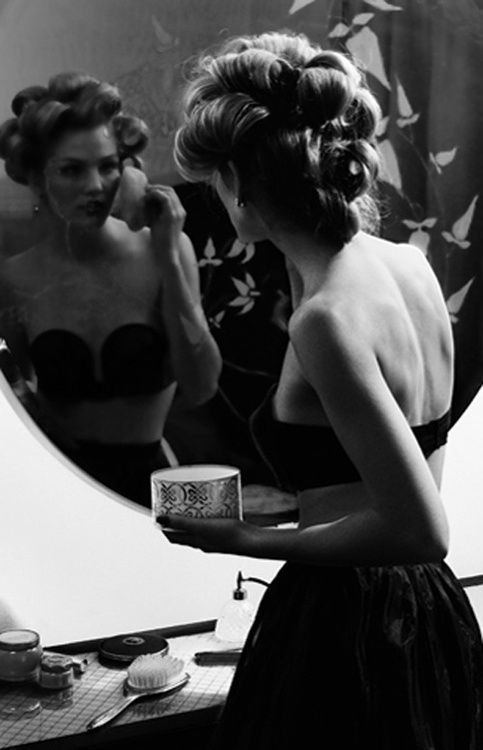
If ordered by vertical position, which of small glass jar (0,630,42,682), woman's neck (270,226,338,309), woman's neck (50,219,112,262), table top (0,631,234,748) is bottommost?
table top (0,631,234,748)

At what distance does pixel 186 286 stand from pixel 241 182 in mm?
517

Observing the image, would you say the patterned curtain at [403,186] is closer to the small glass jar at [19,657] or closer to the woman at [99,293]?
the woman at [99,293]

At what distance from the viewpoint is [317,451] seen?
4.40ft

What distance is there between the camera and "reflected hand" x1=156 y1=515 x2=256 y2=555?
142 cm

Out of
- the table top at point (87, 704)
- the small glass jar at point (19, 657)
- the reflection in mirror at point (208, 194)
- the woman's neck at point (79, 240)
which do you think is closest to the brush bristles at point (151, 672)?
the table top at point (87, 704)

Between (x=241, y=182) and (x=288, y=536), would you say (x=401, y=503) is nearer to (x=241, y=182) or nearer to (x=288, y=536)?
(x=288, y=536)

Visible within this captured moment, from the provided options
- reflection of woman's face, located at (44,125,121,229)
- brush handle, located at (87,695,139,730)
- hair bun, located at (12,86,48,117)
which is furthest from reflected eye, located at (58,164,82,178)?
brush handle, located at (87,695,139,730)

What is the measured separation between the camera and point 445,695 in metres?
1.41

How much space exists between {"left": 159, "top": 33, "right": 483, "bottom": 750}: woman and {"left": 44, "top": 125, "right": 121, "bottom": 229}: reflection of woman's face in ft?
1.07

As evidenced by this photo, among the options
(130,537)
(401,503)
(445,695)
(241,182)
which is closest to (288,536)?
(401,503)

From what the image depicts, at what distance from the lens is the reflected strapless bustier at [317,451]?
4.36 ft

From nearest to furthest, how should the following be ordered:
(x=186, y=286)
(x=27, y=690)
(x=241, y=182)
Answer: (x=241, y=182)
(x=27, y=690)
(x=186, y=286)

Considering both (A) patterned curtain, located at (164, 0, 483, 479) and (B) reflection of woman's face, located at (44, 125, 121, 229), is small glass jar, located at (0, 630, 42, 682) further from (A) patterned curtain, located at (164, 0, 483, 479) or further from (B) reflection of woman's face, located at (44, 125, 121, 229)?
(B) reflection of woman's face, located at (44, 125, 121, 229)

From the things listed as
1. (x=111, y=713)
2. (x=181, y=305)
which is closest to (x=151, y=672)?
(x=111, y=713)
